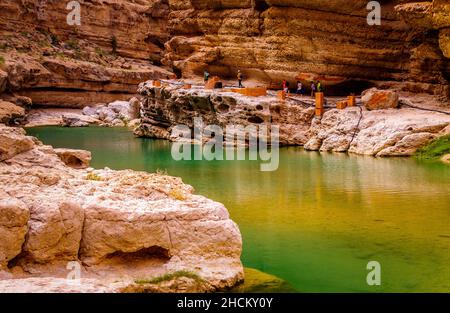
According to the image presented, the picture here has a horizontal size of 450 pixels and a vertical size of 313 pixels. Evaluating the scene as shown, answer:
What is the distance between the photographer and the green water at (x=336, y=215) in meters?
10.9

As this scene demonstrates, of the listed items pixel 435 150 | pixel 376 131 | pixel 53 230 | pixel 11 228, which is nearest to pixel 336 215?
pixel 53 230

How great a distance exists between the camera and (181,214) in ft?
32.7

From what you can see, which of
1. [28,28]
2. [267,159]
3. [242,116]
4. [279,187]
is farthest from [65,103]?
[279,187]

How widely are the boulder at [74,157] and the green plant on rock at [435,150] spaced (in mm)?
18099

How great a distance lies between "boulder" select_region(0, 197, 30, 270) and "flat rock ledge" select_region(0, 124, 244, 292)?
1 centimetres

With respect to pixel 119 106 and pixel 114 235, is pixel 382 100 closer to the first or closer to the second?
pixel 114 235

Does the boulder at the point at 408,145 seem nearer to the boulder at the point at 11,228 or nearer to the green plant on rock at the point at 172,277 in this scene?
the green plant on rock at the point at 172,277

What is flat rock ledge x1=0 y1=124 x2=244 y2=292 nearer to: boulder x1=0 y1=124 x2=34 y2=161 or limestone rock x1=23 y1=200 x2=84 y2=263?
limestone rock x1=23 y1=200 x2=84 y2=263

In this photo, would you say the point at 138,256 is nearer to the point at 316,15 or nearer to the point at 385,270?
the point at 385,270

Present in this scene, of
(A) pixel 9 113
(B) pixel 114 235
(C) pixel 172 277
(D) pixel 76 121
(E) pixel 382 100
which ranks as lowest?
(C) pixel 172 277

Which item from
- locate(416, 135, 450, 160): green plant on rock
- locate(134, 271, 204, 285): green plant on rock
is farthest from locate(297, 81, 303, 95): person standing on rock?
locate(134, 271, 204, 285): green plant on rock

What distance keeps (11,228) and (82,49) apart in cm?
6744

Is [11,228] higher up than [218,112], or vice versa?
[218,112]

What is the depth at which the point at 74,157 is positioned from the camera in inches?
570
